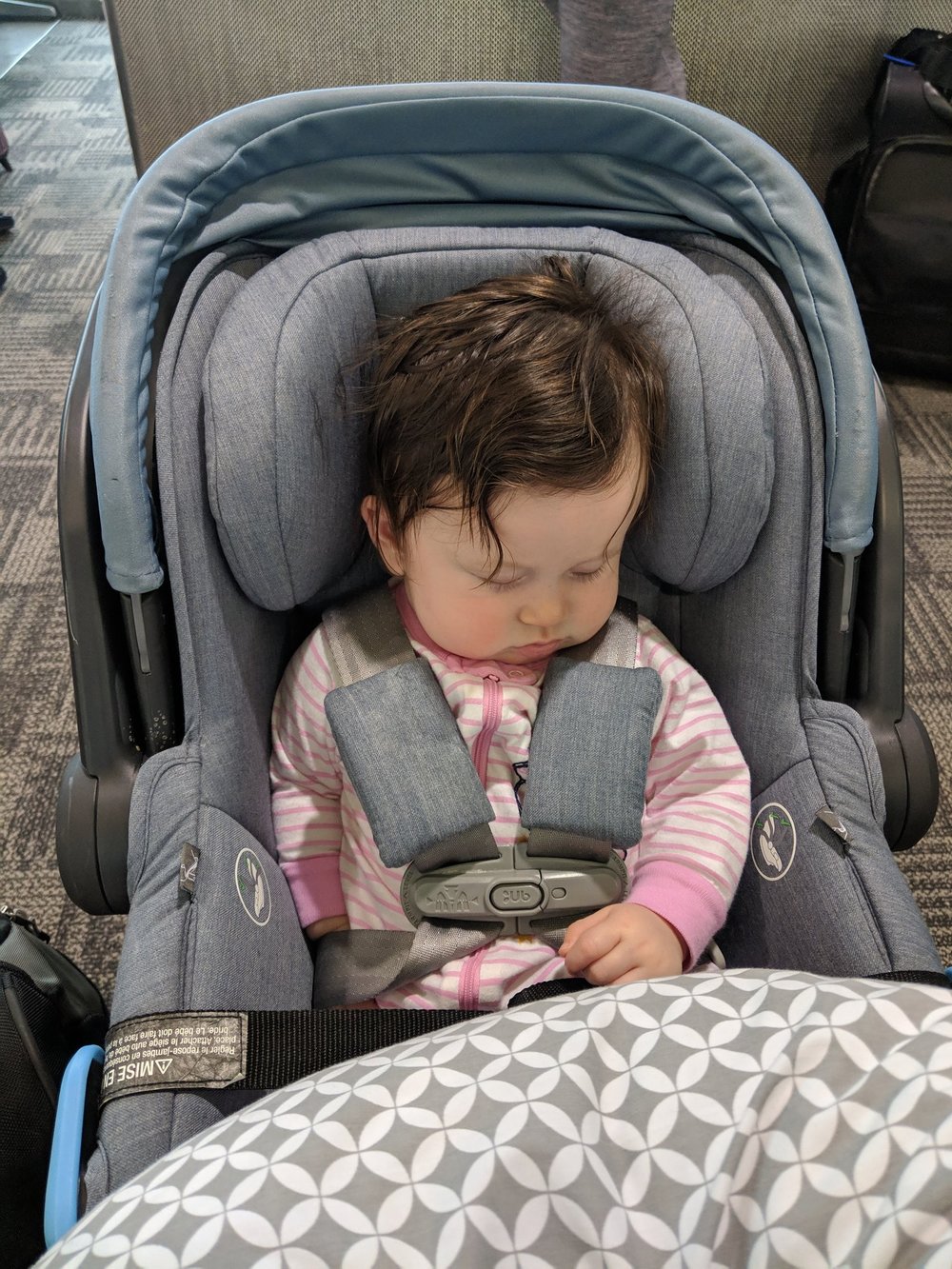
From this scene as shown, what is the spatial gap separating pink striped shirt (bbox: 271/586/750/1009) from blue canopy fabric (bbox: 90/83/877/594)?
0.65 ft

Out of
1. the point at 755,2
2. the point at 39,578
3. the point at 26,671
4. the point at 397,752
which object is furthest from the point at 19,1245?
the point at 755,2

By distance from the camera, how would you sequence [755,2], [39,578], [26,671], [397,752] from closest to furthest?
[397,752], [26,671], [39,578], [755,2]

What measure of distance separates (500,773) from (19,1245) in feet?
1.60

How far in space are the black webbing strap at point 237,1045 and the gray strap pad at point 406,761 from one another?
0.14 m

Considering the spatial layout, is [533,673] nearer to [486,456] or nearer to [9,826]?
[486,456]

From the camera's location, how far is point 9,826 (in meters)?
1.38

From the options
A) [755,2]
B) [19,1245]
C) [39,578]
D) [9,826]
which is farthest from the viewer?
[755,2]

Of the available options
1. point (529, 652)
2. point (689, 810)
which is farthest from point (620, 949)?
point (529, 652)

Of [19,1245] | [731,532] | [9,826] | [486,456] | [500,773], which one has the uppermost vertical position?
[486,456]

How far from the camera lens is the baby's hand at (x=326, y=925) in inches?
37.2

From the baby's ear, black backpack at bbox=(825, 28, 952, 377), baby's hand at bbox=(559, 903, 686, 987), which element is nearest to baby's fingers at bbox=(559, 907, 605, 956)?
baby's hand at bbox=(559, 903, 686, 987)

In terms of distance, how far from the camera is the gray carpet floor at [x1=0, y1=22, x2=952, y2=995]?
4.41 ft

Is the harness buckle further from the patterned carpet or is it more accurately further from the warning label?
the patterned carpet

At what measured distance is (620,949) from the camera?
0.81 metres
